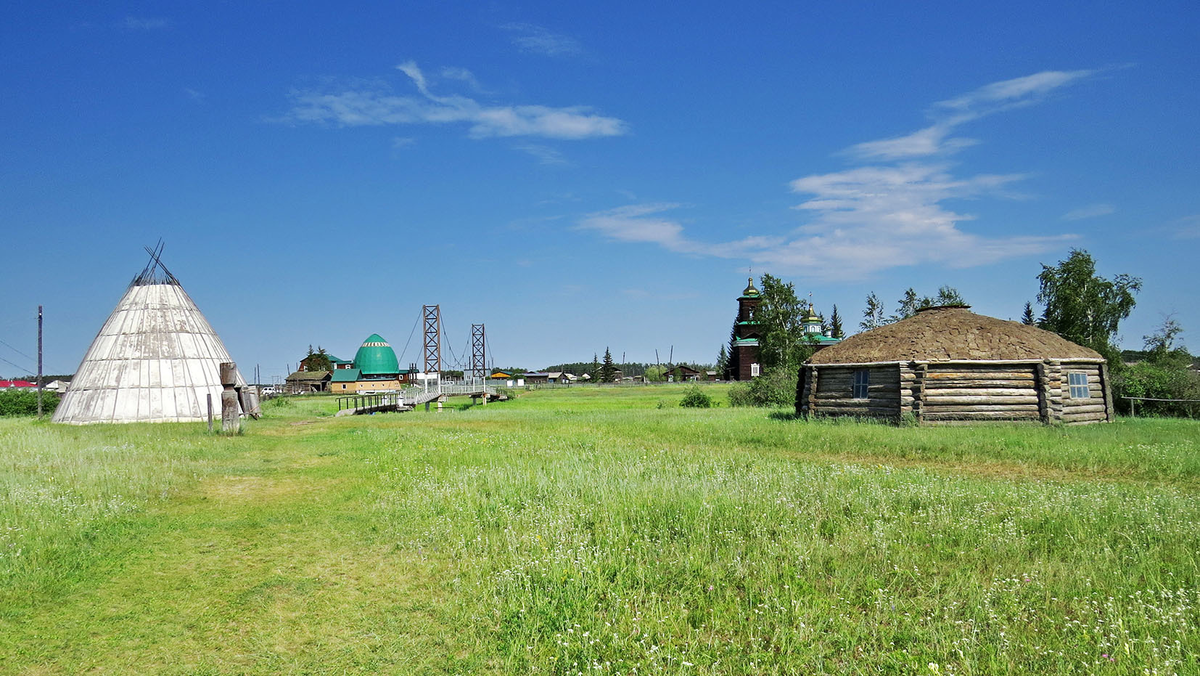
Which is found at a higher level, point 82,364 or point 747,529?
point 82,364

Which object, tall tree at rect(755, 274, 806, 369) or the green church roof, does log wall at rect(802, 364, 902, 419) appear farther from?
the green church roof

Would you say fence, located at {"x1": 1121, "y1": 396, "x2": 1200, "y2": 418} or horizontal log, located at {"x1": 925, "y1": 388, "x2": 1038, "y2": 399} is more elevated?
horizontal log, located at {"x1": 925, "y1": 388, "x2": 1038, "y2": 399}

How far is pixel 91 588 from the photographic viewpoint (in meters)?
8.05

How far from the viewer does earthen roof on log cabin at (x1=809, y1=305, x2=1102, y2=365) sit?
25.8 metres

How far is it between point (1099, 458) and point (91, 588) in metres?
21.4

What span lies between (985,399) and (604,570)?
76.1 feet

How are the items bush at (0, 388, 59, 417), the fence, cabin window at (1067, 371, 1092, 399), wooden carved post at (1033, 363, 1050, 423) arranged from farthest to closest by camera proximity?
bush at (0, 388, 59, 417) → the fence → cabin window at (1067, 371, 1092, 399) → wooden carved post at (1033, 363, 1050, 423)

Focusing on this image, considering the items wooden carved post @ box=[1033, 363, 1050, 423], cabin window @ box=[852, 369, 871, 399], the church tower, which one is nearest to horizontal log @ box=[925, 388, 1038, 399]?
wooden carved post @ box=[1033, 363, 1050, 423]

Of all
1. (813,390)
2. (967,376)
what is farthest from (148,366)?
(967,376)

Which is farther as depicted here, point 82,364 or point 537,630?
point 82,364

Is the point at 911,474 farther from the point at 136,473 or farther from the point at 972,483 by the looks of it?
the point at 136,473

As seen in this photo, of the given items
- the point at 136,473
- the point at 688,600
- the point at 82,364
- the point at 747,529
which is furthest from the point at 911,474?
the point at 82,364

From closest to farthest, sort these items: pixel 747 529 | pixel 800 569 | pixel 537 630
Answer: pixel 537 630 < pixel 800 569 < pixel 747 529

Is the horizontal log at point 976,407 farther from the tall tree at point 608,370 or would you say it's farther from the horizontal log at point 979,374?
the tall tree at point 608,370
